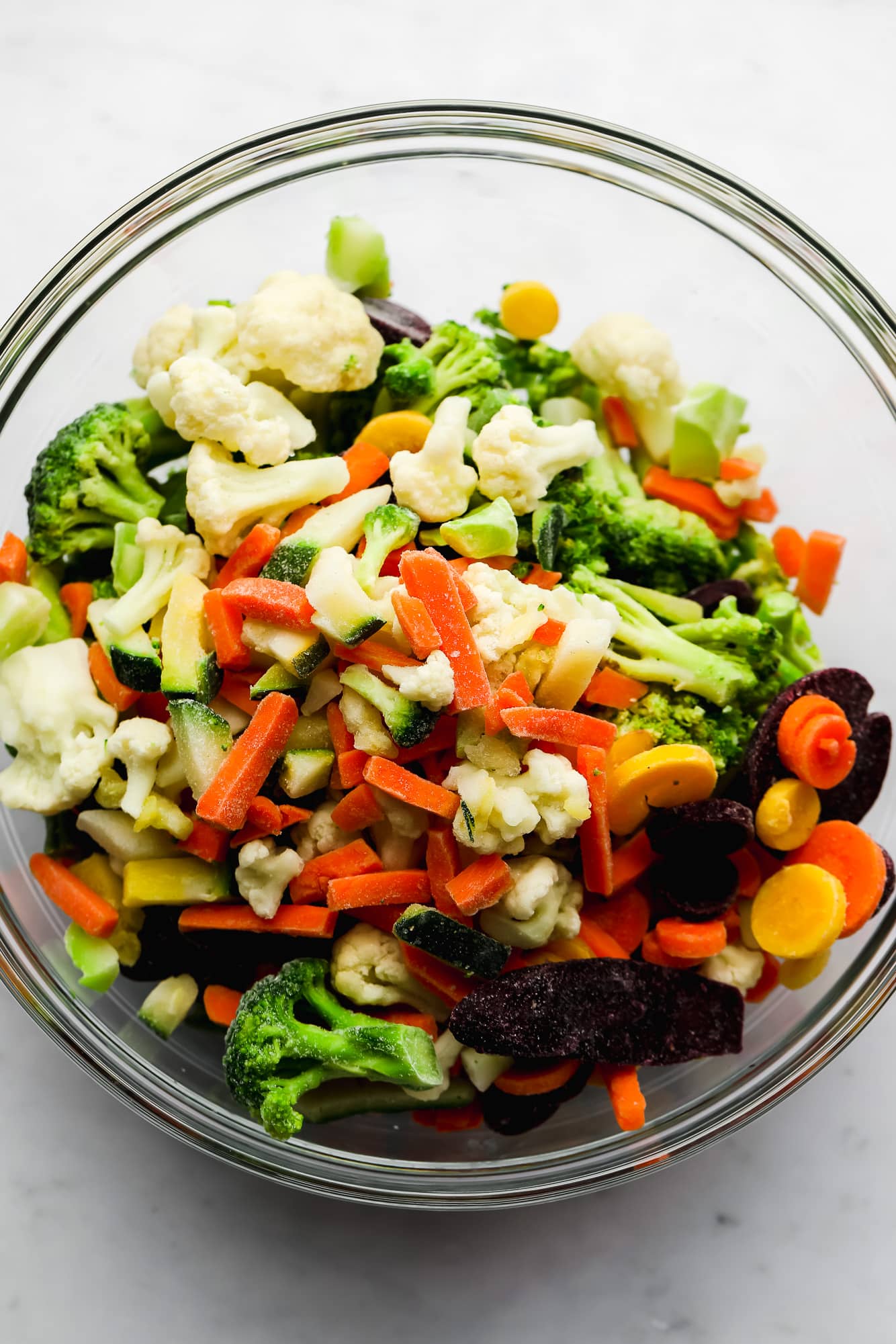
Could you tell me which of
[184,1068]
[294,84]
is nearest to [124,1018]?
[184,1068]

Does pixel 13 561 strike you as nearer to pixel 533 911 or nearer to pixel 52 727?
pixel 52 727

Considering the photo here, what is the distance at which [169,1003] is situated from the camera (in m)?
1.78

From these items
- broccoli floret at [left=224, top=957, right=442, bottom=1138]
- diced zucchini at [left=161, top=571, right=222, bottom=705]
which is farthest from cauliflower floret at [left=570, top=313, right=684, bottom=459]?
broccoli floret at [left=224, top=957, right=442, bottom=1138]

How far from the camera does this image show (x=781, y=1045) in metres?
1.94

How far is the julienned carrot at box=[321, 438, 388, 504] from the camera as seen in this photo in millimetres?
1775

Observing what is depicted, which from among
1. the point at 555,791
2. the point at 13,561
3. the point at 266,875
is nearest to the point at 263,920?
the point at 266,875

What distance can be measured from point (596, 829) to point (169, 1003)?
0.77 metres

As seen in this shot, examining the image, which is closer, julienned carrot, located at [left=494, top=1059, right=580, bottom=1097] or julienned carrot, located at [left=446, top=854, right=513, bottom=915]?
julienned carrot, located at [left=446, top=854, right=513, bottom=915]

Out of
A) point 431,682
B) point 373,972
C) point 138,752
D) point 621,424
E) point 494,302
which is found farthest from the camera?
point 494,302

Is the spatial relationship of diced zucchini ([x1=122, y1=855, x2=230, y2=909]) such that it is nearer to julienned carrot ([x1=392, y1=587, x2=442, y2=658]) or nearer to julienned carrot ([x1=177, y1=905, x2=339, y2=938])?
julienned carrot ([x1=177, y1=905, x2=339, y2=938])

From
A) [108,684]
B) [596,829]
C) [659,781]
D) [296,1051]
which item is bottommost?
[296,1051]

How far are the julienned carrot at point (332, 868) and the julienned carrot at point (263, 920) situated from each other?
0.03m

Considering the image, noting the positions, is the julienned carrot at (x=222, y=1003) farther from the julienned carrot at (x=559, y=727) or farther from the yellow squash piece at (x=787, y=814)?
the yellow squash piece at (x=787, y=814)

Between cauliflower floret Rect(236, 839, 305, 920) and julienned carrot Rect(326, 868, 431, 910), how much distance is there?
0.07m
